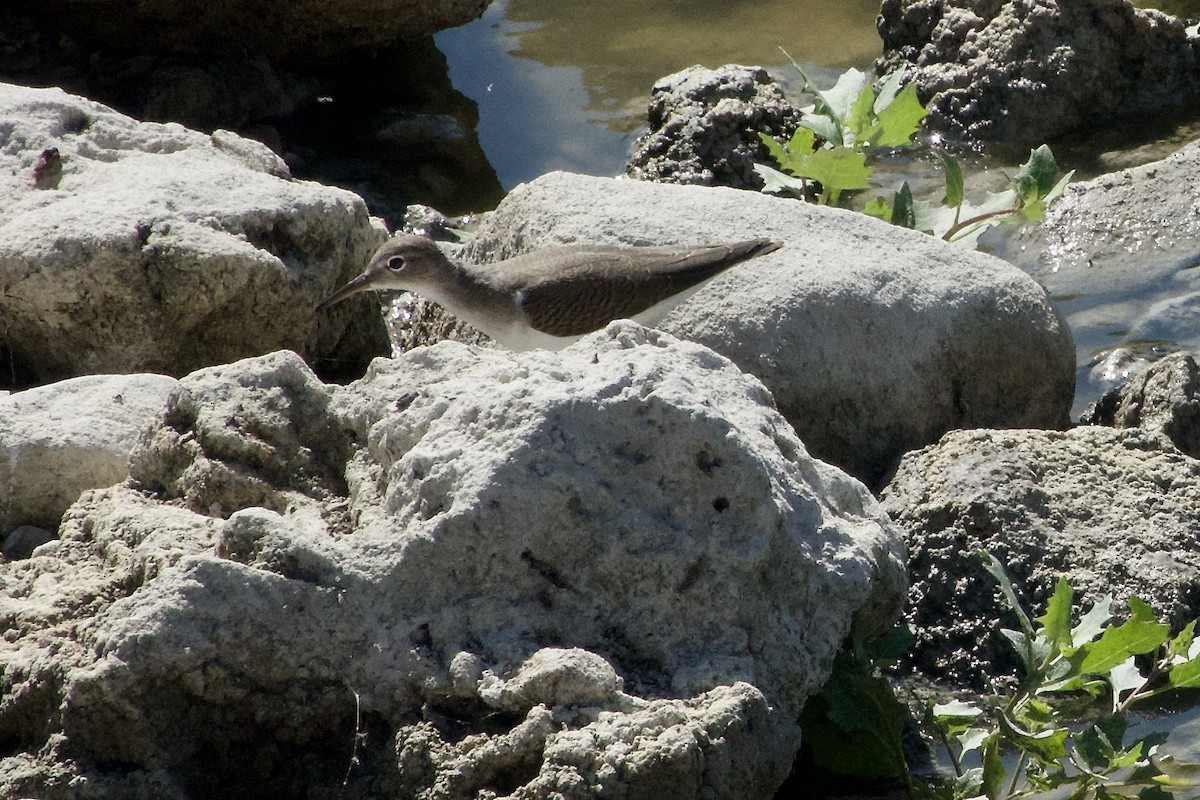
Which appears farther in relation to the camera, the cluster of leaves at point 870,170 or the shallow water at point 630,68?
the shallow water at point 630,68

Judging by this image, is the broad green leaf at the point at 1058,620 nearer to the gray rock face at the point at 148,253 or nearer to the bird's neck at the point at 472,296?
the bird's neck at the point at 472,296

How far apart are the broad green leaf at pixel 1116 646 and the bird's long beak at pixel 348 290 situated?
10.8 feet

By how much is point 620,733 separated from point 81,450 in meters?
2.16

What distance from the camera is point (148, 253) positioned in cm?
542

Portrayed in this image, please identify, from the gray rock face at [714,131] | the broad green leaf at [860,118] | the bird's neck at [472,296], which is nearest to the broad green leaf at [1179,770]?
the bird's neck at [472,296]

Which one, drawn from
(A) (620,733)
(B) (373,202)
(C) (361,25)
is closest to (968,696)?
(A) (620,733)

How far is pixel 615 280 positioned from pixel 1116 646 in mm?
2583

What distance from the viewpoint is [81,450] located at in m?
4.32

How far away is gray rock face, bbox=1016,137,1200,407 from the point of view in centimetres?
714

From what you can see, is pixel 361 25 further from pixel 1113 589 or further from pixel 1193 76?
pixel 1113 589

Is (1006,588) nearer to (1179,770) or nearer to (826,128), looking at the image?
(1179,770)

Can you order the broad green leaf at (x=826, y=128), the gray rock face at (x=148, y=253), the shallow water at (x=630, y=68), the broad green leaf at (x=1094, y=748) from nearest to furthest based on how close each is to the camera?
the broad green leaf at (x=1094, y=748)
the gray rock face at (x=148, y=253)
the broad green leaf at (x=826, y=128)
the shallow water at (x=630, y=68)

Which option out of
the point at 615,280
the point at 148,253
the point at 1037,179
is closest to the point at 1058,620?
the point at 615,280

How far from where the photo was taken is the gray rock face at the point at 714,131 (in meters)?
8.47
